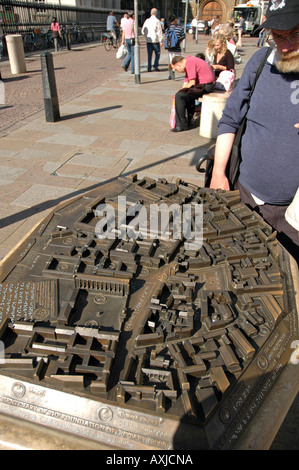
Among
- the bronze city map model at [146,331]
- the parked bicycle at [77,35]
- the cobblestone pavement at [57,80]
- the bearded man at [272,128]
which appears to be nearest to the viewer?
the bronze city map model at [146,331]

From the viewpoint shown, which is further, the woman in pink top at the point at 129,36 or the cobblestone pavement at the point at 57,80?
the woman in pink top at the point at 129,36

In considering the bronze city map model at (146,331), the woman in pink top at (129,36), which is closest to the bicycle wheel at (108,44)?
the woman in pink top at (129,36)

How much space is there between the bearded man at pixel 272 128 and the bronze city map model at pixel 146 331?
0.34 meters

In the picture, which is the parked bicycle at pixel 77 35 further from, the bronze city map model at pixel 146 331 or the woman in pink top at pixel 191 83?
the bronze city map model at pixel 146 331

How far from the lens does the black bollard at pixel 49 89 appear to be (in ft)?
23.1

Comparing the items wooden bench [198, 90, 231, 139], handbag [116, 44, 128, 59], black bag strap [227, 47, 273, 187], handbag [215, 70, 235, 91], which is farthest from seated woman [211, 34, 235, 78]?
black bag strap [227, 47, 273, 187]

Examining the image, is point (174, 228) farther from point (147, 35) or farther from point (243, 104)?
point (147, 35)

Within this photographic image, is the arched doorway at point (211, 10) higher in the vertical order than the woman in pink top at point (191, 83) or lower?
higher

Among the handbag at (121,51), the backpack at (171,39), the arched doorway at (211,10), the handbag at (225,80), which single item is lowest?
the handbag at (225,80)

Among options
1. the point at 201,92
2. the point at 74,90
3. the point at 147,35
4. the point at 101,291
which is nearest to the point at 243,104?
the point at 101,291

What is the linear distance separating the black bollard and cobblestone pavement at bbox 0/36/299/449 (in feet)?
0.70

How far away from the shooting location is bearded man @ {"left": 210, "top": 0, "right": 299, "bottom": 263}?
2012 millimetres

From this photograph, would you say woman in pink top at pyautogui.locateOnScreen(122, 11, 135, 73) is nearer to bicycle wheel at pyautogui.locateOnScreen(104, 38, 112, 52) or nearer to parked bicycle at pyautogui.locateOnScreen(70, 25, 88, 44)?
bicycle wheel at pyautogui.locateOnScreen(104, 38, 112, 52)

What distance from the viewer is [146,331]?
1634 millimetres
